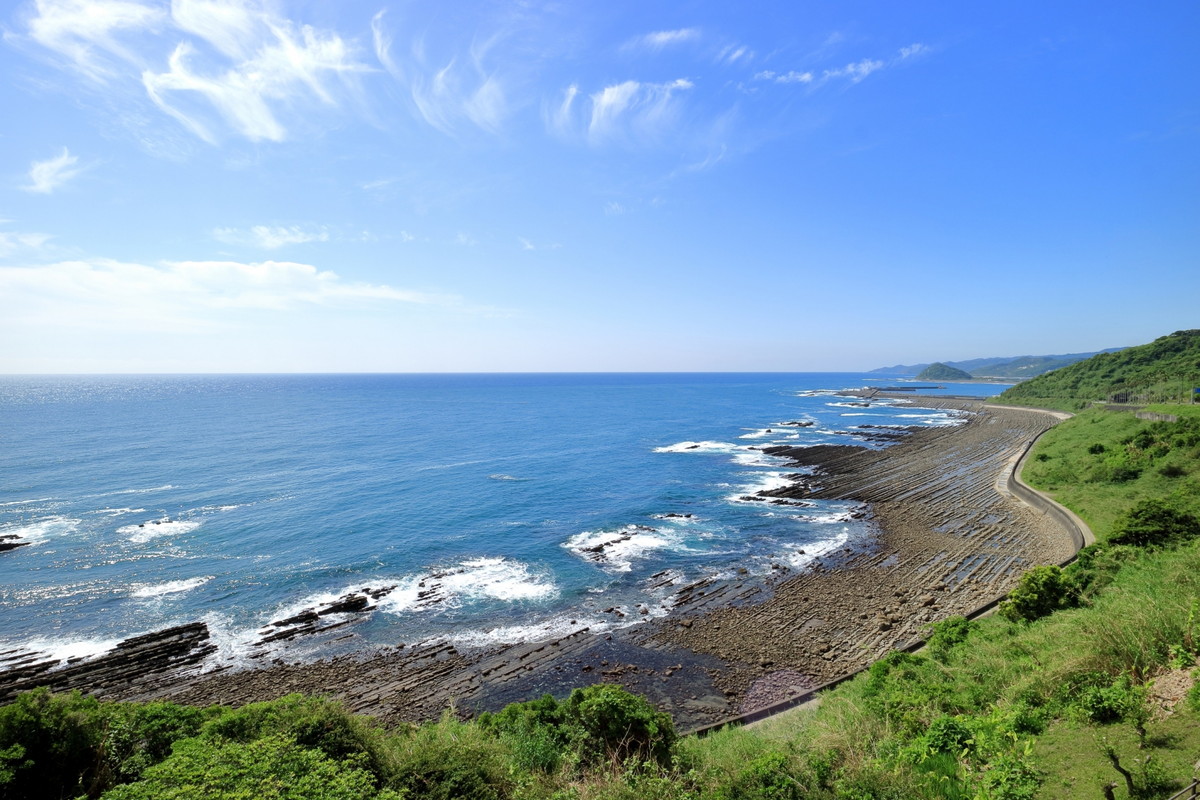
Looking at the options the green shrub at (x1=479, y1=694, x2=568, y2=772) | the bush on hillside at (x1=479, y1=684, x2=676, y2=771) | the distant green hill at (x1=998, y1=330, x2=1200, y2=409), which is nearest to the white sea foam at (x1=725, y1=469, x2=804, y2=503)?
the green shrub at (x1=479, y1=694, x2=568, y2=772)

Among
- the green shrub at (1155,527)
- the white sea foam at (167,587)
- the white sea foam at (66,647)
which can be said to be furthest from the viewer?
the white sea foam at (167,587)

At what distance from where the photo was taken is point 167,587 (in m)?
30.9

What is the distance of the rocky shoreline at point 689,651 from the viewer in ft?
71.5

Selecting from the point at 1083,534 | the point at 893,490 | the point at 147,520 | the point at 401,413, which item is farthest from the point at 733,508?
the point at 401,413

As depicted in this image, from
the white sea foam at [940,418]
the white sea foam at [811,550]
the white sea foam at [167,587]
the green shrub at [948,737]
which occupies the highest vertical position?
the green shrub at [948,737]

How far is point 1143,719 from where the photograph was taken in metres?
9.80

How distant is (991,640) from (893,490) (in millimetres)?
36350

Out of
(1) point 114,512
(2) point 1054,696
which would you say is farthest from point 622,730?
(1) point 114,512

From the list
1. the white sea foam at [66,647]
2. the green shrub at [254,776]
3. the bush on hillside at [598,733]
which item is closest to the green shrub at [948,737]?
the bush on hillside at [598,733]

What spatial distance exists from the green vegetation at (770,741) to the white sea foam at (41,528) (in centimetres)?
3708

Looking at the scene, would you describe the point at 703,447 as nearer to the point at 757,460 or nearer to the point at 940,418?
the point at 757,460

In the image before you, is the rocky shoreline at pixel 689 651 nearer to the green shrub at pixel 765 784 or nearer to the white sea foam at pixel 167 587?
the white sea foam at pixel 167 587

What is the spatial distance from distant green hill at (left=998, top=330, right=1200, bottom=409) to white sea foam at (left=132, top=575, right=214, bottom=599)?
114767mm

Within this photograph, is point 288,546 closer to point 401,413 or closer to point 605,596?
point 605,596
